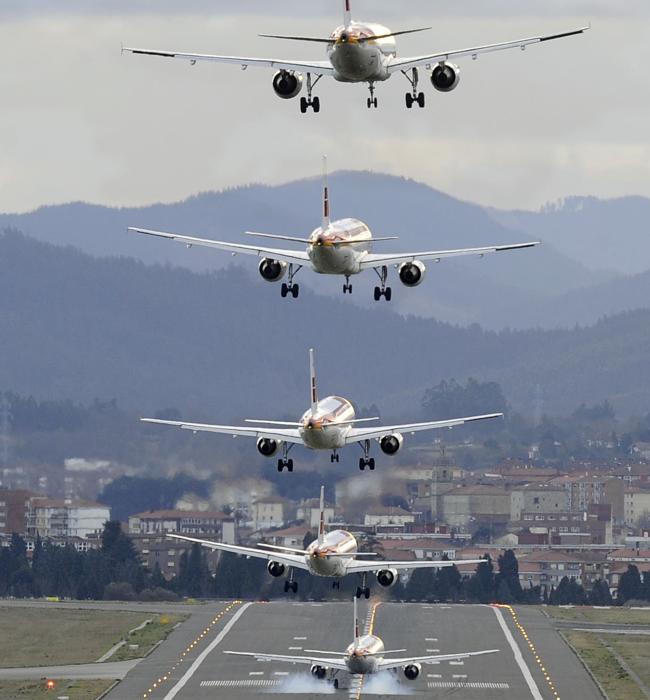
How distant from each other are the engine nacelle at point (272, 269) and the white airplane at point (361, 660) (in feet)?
208

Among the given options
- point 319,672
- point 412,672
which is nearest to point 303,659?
point 319,672

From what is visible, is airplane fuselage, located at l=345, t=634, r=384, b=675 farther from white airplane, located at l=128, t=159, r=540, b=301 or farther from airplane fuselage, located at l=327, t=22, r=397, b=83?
airplane fuselage, located at l=327, t=22, r=397, b=83

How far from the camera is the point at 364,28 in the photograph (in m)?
95.8

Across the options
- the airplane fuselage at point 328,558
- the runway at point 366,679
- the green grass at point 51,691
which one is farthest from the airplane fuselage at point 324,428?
the green grass at point 51,691

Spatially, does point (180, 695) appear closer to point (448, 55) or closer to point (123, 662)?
point (123, 662)

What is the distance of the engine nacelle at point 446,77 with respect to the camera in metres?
98.1

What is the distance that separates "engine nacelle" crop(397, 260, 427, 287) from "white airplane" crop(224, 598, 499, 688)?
6373 centimetres

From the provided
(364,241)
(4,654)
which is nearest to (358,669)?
(4,654)

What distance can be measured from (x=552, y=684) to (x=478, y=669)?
414 inches

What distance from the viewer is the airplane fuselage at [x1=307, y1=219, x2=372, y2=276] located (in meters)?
110

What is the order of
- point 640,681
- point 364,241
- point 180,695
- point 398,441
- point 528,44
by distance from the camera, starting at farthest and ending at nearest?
point 640,681
point 180,695
point 398,441
point 364,241
point 528,44

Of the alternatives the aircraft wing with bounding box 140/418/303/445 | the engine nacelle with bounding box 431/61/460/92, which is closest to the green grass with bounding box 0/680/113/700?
the aircraft wing with bounding box 140/418/303/445

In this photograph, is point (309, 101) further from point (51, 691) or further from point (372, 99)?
point (51, 691)

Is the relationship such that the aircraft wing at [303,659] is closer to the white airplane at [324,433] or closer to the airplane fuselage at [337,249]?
the white airplane at [324,433]
